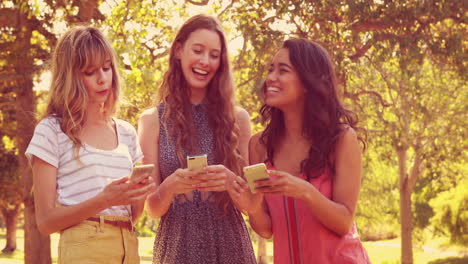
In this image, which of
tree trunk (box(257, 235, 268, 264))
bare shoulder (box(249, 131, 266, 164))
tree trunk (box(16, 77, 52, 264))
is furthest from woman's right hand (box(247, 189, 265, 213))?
tree trunk (box(257, 235, 268, 264))

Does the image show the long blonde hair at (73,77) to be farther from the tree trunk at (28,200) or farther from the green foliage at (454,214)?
the green foliage at (454,214)

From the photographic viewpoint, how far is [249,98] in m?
19.4

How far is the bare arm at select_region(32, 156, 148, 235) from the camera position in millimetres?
2986

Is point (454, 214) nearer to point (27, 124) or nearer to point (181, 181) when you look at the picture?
point (27, 124)

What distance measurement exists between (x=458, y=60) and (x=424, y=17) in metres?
1.10

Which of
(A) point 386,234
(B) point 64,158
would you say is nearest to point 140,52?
(B) point 64,158

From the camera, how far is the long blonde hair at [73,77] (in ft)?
10.6

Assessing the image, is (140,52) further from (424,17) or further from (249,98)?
(249,98)

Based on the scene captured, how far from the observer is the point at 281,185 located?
321 cm

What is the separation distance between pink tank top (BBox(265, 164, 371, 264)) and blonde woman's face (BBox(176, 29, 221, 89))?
90 centimetres

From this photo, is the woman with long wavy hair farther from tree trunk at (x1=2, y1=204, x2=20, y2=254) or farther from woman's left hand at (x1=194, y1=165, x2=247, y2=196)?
tree trunk at (x1=2, y1=204, x2=20, y2=254)

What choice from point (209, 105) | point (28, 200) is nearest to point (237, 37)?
point (28, 200)

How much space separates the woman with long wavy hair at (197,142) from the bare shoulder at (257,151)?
63 mm

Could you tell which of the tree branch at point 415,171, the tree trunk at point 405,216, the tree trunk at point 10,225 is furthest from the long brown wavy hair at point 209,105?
the tree trunk at point 10,225
